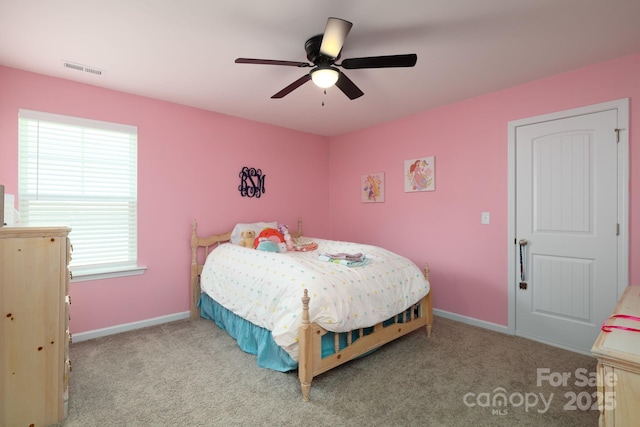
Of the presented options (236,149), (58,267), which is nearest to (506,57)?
(236,149)

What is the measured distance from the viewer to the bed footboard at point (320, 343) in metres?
1.91

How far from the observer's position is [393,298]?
96.3 inches

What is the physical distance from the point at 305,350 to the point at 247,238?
184 centimetres

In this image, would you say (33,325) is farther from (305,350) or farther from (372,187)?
(372,187)

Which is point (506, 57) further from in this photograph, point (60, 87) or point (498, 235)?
point (60, 87)

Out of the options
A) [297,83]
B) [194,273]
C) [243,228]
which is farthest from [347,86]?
[194,273]

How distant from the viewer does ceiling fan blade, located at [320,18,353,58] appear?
5.10ft

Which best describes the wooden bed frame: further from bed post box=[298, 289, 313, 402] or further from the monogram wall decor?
the monogram wall decor

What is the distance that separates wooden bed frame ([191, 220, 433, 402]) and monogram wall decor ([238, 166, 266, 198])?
2.30 feet

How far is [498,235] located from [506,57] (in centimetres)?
163

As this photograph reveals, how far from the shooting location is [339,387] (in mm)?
2078

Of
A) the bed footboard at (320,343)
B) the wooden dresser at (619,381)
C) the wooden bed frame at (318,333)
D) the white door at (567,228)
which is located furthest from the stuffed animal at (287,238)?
the wooden dresser at (619,381)

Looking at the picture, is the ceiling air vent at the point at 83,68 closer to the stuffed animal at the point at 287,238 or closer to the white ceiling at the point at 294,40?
the white ceiling at the point at 294,40

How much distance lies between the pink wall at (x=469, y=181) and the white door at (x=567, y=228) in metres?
0.12
